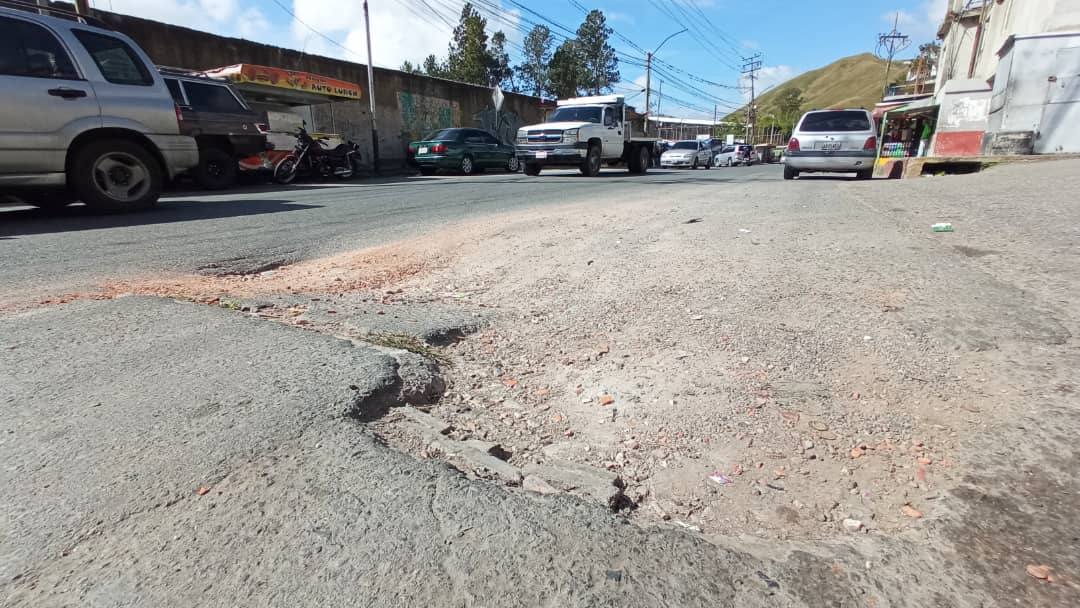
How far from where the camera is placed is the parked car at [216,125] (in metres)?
10.1

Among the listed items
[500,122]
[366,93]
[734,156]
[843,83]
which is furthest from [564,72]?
[843,83]

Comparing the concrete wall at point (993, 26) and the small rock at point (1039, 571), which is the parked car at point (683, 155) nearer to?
the concrete wall at point (993, 26)

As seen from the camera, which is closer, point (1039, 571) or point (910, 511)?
point (1039, 571)

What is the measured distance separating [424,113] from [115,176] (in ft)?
63.7

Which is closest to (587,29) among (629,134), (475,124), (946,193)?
(475,124)

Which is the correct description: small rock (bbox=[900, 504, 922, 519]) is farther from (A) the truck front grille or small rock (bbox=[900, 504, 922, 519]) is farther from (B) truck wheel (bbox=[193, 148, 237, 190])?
(A) the truck front grille

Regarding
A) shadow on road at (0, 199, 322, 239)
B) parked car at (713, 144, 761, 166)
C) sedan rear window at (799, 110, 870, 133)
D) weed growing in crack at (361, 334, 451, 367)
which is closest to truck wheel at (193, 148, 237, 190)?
shadow on road at (0, 199, 322, 239)

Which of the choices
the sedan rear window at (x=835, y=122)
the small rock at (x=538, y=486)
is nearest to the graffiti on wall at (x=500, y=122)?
the sedan rear window at (x=835, y=122)

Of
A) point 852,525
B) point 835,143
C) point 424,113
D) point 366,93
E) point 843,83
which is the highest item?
point 843,83

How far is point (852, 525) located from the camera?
1.46 m

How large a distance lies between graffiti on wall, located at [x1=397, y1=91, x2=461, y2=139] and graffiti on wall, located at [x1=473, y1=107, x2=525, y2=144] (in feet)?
6.20

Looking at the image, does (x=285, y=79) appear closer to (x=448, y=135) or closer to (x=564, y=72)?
(x=448, y=135)

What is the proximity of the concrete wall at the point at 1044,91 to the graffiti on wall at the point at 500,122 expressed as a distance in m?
19.6

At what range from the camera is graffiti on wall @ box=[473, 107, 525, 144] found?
2791 cm
